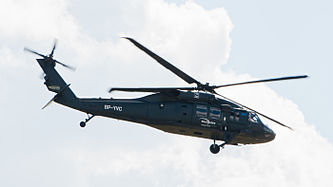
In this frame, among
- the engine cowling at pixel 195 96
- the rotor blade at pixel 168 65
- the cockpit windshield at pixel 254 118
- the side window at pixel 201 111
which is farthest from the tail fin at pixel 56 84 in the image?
the cockpit windshield at pixel 254 118

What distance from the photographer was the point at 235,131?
42.5 meters

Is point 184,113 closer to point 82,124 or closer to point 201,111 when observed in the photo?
point 201,111

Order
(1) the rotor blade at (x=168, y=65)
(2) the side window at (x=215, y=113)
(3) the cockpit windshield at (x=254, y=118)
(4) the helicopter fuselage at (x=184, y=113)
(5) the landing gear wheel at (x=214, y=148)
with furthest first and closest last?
(3) the cockpit windshield at (x=254, y=118), (5) the landing gear wheel at (x=214, y=148), (2) the side window at (x=215, y=113), (4) the helicopter fuselage at (x=184, y=113), (1) the rotor blade at (x=168, y=65)

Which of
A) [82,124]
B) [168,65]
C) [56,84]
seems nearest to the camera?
[168,65]

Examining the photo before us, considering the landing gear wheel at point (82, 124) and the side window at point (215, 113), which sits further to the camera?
the side window at point (215, 113)

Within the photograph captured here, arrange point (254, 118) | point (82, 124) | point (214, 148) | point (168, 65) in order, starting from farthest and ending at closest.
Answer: point (254, 118) < point (214, 148) < point (82, 124) < point (168, 65)

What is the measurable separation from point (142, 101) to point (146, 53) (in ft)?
18.4

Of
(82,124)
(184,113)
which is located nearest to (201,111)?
(184,113)

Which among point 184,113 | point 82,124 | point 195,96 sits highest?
point 195,96

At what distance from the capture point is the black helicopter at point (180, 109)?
40.1 meters

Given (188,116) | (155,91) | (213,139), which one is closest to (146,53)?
(155,91)

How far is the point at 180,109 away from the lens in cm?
4116

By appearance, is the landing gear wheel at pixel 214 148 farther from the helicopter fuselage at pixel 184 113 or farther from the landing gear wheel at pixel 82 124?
the landing gear wheel at pixel 82 124

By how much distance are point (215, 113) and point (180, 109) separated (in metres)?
2.88
